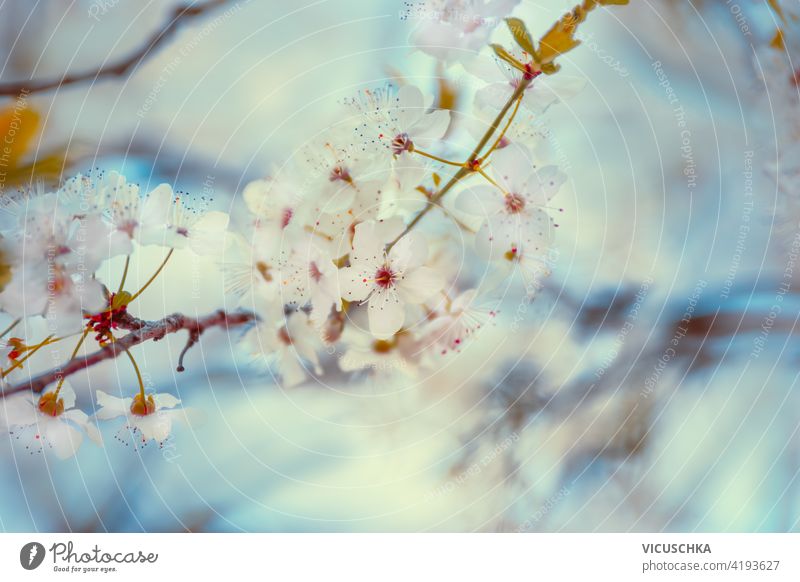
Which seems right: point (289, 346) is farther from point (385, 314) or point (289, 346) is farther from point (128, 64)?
point (128, 64)

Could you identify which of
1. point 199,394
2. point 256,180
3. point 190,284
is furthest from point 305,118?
point 199,394

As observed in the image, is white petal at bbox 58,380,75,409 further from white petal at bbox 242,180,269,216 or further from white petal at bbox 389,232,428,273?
white petal at bbox 389,232,428,273

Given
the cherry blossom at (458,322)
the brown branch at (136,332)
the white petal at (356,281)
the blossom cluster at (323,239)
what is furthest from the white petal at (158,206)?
the cherry blossom at (458,322)

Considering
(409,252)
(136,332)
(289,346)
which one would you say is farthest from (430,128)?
(136,332)

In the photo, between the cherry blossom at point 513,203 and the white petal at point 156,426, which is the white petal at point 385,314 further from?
the white petal at point 156,426
